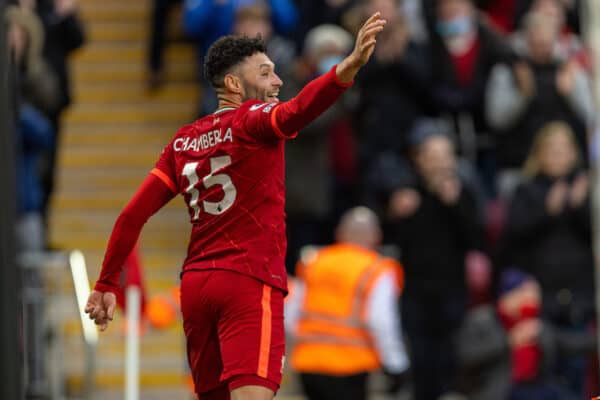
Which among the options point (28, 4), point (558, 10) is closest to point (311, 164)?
point (28, 4)

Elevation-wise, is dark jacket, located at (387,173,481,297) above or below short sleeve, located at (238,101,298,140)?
below

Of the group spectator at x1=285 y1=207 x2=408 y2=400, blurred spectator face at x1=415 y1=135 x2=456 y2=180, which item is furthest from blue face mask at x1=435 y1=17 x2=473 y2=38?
spectator at x1=285 y1=207 x2=408 y2=400

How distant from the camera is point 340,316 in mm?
13141

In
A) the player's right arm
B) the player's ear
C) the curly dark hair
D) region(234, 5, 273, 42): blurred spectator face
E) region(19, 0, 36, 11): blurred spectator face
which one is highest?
region(19, 0, 36, 11): blurred spectator face

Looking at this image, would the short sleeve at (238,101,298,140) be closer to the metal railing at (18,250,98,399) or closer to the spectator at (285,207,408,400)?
the spectator at (285,207,408,400)

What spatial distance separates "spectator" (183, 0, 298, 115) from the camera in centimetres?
1467

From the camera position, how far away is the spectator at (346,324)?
13.1 metres

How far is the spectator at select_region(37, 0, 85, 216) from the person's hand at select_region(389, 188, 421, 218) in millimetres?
Result: 2721

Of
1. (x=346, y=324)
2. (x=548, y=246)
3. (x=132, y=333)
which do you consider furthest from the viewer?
(x=548, y=246)

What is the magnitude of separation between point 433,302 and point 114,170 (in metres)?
3.70

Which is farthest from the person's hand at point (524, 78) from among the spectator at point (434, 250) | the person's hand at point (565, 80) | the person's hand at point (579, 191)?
the spectator at point (434, 250)

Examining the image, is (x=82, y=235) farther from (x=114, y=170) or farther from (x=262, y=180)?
(x=262, y=180)

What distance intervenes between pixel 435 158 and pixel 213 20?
215 cm

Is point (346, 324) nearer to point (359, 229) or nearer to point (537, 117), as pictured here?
point (359, 229)
